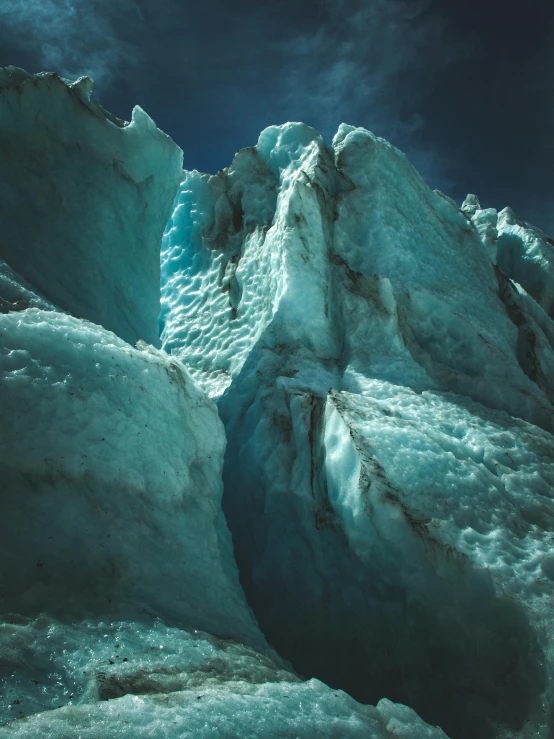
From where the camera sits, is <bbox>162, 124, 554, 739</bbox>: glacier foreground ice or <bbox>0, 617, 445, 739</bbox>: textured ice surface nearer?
<bbox>0, 617, 445, 739</bbox>: textured ice surface

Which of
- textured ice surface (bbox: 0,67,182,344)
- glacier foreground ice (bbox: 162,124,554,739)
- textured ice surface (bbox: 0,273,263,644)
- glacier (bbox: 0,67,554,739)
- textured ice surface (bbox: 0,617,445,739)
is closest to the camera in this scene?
textured ice surface (bbox: 0,617,445,739)

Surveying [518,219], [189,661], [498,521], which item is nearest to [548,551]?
[498,521]

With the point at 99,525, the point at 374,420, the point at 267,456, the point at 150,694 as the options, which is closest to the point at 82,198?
the point at 267,456

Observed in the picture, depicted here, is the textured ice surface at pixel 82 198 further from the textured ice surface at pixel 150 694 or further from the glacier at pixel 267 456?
the textured ice surface at pixel 150 694

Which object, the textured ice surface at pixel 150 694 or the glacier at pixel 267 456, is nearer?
the textured ice surface at pixel 150 694

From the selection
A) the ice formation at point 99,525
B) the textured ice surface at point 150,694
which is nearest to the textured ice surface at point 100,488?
the ice formation at point 99,525

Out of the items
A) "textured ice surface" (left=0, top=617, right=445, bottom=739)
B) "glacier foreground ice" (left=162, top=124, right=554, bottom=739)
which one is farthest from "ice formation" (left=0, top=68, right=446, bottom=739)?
"glacier foreground ice" (left=162, top=124, right=554, bottom=739)

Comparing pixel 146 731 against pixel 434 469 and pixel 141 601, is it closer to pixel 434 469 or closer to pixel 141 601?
pixel 141 601

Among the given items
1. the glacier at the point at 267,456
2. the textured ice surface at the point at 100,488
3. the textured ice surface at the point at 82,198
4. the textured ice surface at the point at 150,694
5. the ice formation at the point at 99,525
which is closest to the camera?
the textured ice surface at the point at 150,694

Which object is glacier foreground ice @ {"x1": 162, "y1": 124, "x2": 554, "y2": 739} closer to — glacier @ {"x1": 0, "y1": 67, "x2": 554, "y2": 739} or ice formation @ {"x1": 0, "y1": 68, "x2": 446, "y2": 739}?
glacier @ {"x1": 0, "y1": 67, "x2": 554, "y2": 739}
